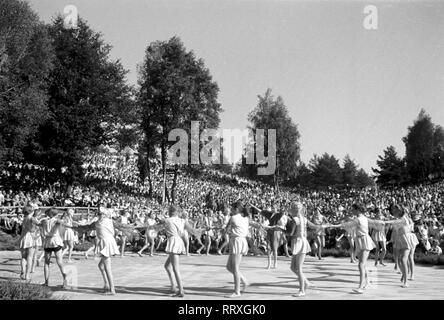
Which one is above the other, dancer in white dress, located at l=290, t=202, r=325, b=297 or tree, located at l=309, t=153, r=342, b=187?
tree, located at l=309, t=153, r=342, b=187

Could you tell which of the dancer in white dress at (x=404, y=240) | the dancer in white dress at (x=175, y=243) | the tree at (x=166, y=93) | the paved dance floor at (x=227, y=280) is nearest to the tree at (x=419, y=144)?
the tree at (x=166, y=93)

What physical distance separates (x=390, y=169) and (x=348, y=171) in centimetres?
1676

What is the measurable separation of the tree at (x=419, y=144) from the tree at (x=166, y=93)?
39.2 metres

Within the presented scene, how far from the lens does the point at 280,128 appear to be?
58.8 m

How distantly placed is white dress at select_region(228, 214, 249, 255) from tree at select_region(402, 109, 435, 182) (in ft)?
210

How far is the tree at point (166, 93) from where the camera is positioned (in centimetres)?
4281

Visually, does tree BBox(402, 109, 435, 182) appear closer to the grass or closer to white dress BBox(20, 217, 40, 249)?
the grass

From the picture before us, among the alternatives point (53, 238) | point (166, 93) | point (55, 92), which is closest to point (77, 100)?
point (55, 92)

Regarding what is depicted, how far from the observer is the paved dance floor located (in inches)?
410

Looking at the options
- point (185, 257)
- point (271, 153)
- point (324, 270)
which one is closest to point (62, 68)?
point (185, 257)

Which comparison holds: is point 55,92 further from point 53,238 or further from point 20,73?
point 53,238

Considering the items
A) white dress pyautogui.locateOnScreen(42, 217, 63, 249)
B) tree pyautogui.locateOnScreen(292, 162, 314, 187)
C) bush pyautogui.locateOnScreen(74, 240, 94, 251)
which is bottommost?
bush pyautogui.locateOnScreen(74, 240, 94, 251)

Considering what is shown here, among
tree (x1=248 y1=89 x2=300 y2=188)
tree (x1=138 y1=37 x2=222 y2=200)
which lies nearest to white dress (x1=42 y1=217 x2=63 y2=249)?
tree (x1=138 y1=37 x2=222 y2=200)
